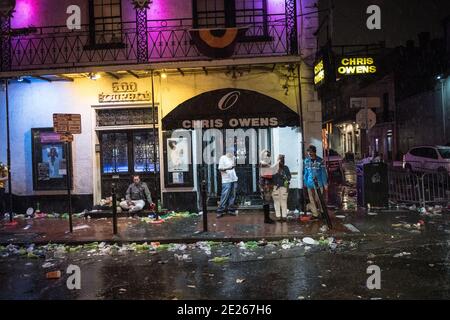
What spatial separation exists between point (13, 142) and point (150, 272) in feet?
30.0

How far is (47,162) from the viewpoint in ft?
48.6

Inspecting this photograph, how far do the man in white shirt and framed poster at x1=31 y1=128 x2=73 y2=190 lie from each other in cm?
519

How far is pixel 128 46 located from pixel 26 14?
3.42 meters

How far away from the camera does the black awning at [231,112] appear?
13555mm

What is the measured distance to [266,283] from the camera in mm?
7102

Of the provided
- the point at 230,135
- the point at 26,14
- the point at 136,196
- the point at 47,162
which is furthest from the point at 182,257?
the point at 26,14

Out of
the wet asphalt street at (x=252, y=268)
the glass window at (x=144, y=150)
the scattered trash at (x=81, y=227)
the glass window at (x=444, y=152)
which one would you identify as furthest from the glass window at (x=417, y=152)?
the scattered trash at (x=81, y=227)

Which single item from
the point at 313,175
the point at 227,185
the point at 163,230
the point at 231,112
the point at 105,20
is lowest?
the point at 163,230

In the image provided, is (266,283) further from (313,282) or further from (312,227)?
(312,227)

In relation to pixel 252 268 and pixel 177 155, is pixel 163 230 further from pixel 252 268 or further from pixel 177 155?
pixel 252 268

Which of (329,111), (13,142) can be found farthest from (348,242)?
(329,111)

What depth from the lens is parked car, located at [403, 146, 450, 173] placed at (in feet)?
75.1

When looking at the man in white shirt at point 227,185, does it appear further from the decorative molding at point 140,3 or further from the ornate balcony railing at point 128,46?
the decorative molding at point 140,3

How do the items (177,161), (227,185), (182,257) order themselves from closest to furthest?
1. (182,257)
2. (227,185)
3. (177,161)
